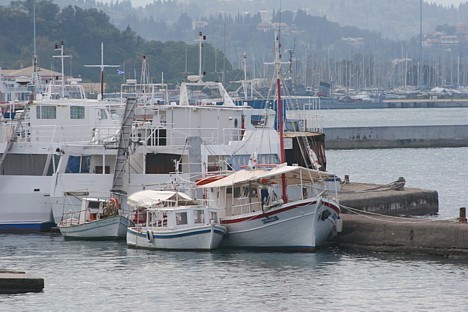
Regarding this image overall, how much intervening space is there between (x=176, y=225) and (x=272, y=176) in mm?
3214

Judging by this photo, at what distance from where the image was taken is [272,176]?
4297 cm

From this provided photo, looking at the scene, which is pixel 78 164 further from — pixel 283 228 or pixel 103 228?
pixel 283 228

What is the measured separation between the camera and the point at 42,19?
608 ft

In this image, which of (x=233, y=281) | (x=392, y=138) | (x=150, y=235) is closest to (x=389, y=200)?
(x=150, y=235)

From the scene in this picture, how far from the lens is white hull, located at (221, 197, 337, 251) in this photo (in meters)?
42.4

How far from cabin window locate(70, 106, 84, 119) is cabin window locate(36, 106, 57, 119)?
622mm

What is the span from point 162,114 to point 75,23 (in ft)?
459

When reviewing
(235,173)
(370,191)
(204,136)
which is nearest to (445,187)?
(370,191)

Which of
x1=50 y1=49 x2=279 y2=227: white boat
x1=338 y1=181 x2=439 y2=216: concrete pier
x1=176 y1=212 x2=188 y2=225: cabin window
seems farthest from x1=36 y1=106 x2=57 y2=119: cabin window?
x1=176 y1=212 x2=188 y2=225: cabin window

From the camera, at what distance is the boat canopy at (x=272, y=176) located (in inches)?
1686

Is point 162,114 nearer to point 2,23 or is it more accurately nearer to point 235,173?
point 235,173

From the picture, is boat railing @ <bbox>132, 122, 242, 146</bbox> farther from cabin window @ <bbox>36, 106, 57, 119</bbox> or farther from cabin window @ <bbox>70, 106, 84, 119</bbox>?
cabin window @ <bbox>36, 106, 57, 119</bbox>

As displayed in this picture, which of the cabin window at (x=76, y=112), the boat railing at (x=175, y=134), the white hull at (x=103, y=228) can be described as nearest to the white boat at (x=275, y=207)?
the white hull at (x=103, y=228)

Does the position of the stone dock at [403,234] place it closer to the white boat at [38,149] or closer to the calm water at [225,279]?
the calm water at [225,279]
